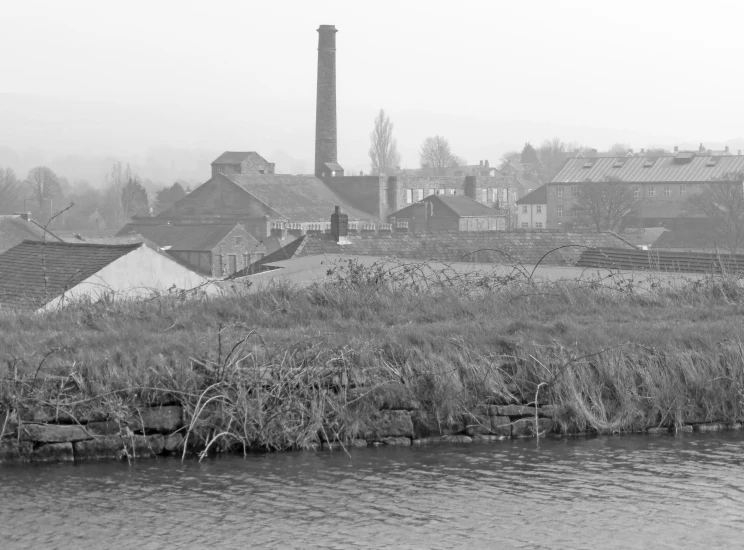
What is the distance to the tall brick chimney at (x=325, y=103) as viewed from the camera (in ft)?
301

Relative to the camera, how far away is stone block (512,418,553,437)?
10.9 meters

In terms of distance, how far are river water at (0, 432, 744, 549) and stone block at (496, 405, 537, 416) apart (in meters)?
0.43

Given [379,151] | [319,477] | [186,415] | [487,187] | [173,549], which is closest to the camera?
[173,549]

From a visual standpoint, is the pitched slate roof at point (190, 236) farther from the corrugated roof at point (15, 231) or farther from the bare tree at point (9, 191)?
the bare tree at point (9, 191)

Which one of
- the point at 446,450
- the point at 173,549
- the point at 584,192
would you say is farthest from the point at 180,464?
the point at 584,192

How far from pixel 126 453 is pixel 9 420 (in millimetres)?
1272

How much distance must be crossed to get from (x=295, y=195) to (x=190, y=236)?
2422 cm

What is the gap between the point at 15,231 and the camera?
53969 mm

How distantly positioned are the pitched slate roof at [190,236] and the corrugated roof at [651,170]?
53243 millimetres

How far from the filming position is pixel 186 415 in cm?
1022

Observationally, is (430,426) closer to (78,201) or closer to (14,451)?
(14,451)

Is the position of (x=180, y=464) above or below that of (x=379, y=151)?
below

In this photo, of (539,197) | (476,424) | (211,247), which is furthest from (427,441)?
(539,197)

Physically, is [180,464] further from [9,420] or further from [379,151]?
[379,151]
